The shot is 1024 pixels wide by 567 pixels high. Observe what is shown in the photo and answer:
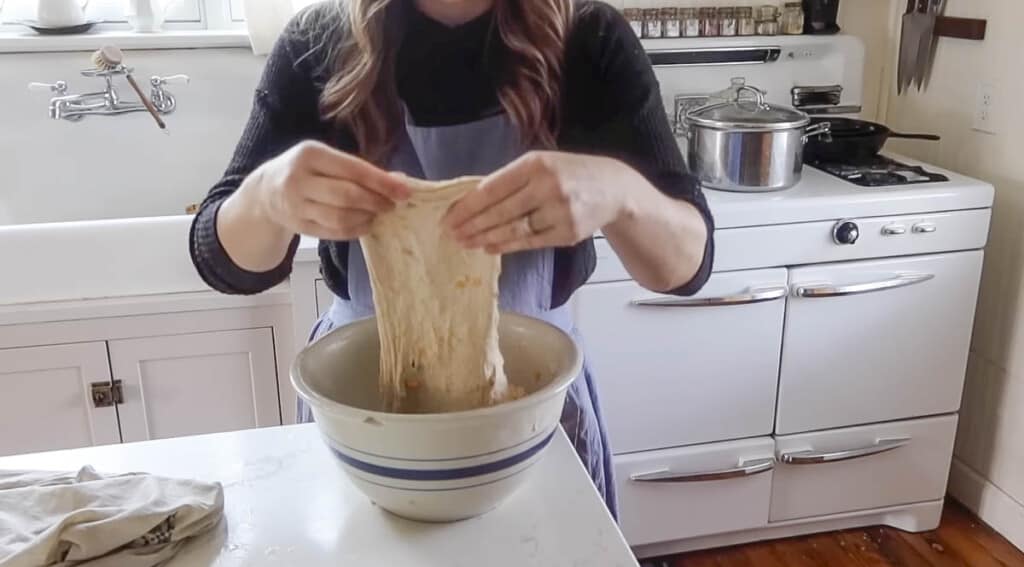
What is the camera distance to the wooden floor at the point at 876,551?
2072 mm

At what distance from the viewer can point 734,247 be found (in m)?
1.85

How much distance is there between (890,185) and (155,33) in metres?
1.66

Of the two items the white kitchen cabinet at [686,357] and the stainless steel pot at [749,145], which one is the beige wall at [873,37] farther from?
the white kitchen cabinet at [686,357]

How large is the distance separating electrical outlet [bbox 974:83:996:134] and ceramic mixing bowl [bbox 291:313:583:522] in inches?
66.0

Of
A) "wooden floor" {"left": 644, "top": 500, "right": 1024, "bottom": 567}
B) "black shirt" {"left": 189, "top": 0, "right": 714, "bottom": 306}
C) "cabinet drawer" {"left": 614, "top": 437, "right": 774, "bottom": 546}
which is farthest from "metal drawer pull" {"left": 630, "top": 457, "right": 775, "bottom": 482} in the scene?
"black shirt" {"left": 189, "top": 0, "right": 714, "bottom": 306}

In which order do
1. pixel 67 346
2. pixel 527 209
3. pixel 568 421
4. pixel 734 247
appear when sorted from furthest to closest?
1. pixel 734 247
2. pixel 67 346
3. pixel 568 421
4. pixel 527 209

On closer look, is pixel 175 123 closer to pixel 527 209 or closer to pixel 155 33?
pixel 155 33

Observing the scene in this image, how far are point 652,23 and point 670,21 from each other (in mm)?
46

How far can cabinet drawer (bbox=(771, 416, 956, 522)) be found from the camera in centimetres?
204

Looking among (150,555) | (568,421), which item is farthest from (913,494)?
(150,555)

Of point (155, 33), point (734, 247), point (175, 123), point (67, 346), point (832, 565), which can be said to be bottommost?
point (832, 565)

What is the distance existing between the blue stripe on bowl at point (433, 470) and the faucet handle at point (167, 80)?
1.60m

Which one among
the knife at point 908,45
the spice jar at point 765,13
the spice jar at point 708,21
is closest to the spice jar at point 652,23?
the spice jar at point 708,21

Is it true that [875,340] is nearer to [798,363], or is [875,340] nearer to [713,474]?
[798,363]
